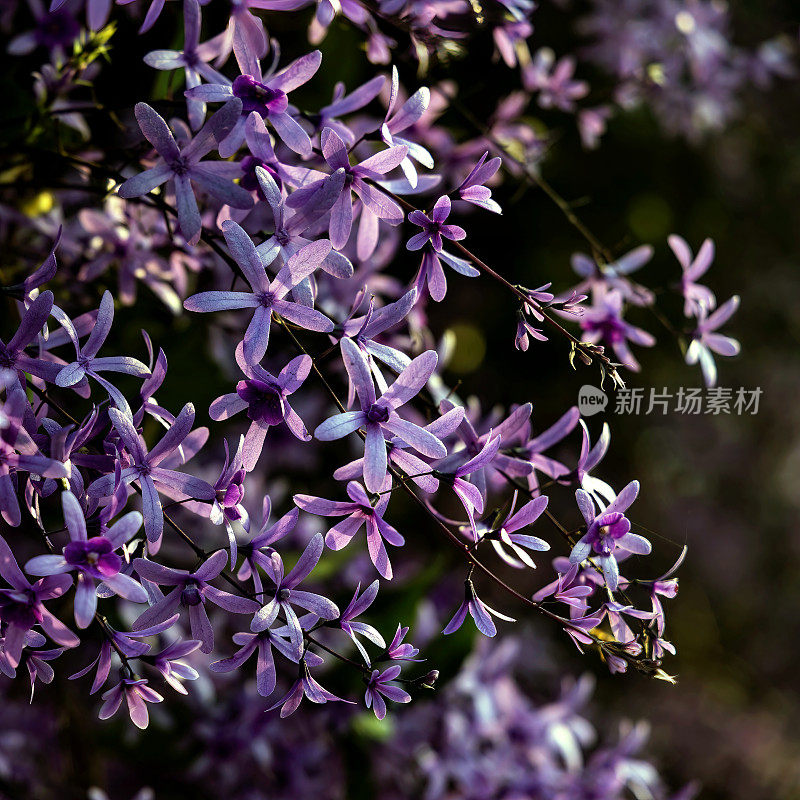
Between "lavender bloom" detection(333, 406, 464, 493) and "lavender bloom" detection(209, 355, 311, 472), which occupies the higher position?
"lavender bloom" detection(209, 355, 311, 472)

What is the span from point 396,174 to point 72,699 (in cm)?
57

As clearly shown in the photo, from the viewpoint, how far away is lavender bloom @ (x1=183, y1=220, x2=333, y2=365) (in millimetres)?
366

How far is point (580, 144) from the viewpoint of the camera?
4.71ft

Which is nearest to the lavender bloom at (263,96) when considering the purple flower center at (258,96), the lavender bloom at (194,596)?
the purple flower center at (258,96)

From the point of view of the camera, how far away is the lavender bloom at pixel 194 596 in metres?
0.38

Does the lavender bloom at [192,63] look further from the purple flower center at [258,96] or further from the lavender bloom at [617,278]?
the lavender bloom at [617,278]

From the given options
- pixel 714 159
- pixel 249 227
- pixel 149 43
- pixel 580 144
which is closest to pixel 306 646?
pixel 249 227

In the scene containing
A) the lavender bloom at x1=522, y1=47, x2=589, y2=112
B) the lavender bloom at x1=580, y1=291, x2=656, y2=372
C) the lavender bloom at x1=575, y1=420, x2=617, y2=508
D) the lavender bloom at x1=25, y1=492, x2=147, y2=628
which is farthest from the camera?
the lavender bloom at x1=522, y1=47, x2=589, y2=112

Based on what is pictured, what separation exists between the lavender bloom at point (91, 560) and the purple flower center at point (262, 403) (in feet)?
0.23

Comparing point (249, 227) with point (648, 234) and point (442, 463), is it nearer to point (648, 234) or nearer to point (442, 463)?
point (442, 463)

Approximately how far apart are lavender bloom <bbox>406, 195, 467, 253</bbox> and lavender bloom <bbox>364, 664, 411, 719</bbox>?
215 mm

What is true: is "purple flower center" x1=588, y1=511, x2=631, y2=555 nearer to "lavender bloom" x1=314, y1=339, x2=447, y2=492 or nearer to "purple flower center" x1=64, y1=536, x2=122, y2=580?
"lavender bloom" x1=314, y1=339, x2=447, y2=492

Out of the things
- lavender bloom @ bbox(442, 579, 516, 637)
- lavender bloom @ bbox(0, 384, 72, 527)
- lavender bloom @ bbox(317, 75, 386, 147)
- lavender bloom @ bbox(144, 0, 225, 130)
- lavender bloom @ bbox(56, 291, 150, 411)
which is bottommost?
lavender bloom @ bbox(442, 579, 516, 637)

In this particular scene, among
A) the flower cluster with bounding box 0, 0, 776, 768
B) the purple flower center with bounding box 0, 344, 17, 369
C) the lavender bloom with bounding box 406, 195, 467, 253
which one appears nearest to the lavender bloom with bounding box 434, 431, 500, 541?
the flower cluster with bounding box 0, 0, 776, 768
